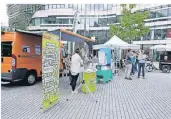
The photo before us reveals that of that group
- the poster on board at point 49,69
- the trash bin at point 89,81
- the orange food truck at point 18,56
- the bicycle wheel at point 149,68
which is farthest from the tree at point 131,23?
the poster on board at point 49,69

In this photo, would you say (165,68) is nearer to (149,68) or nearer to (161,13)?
(149,68)

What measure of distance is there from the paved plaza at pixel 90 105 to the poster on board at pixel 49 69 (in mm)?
280

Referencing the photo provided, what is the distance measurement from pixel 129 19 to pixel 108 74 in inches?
555

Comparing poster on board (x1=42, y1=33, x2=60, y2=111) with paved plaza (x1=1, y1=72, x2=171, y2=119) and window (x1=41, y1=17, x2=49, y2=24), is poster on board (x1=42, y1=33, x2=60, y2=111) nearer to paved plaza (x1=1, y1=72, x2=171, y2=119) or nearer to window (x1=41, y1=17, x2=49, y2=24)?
paved plaza (x1=1, y1=72, x2=171, y2=119)

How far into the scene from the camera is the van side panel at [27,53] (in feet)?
33.6

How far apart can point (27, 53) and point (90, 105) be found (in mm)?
4468

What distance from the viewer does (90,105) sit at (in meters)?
7.55

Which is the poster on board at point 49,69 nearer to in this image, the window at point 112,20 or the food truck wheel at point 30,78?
the food truck wheel at point 30,78

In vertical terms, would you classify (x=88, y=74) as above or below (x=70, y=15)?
below

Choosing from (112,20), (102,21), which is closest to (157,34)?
(112,20)

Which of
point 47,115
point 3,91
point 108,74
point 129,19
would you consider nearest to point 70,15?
point 129,19

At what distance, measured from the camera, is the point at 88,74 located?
985 cm

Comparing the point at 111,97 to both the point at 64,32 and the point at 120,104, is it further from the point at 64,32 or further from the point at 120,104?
the point at 64,32

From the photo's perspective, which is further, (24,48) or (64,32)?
(24,48)
